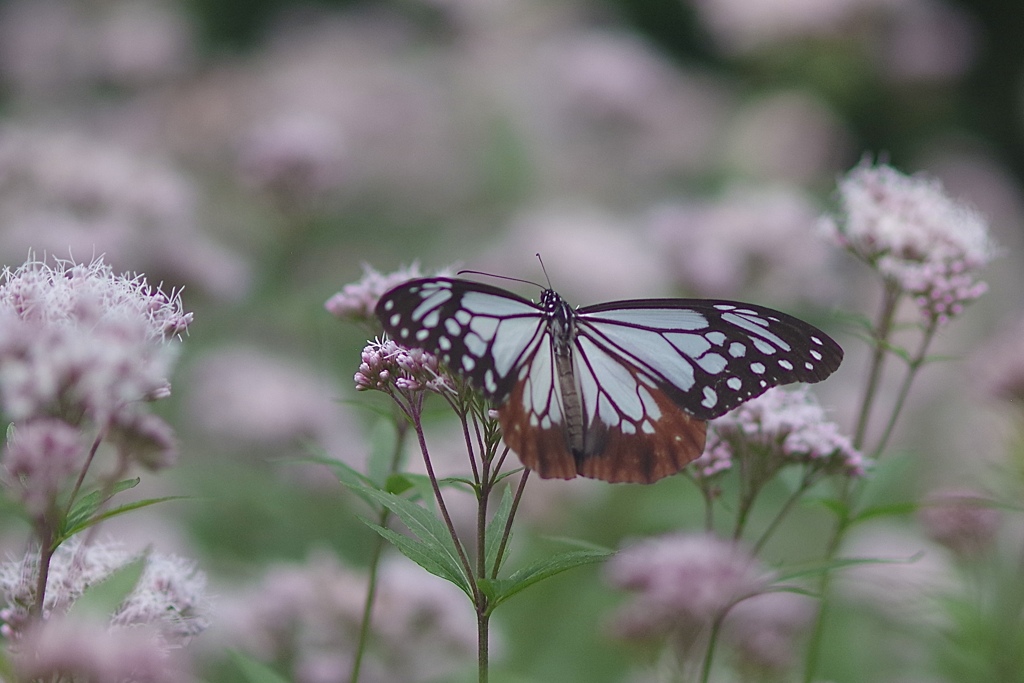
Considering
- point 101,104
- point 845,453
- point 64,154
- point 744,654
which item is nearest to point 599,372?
point 845,453

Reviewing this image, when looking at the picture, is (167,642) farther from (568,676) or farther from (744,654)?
(568,676)

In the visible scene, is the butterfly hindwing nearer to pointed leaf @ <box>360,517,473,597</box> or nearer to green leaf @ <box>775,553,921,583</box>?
pointed leaf @ <box>360,517,473,597</box>

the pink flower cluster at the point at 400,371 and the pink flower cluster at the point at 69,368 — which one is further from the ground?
the pink flower cluster at the point at 400,371

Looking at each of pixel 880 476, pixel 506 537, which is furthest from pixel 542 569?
pixel 880 476

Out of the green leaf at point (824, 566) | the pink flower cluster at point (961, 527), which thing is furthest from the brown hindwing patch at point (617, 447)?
the pink flower cluster at point (961, 527)

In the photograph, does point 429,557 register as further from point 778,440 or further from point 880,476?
point 880,476

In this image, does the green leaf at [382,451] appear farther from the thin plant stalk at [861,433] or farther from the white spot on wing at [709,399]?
the thin plant stalk at [861,433]
